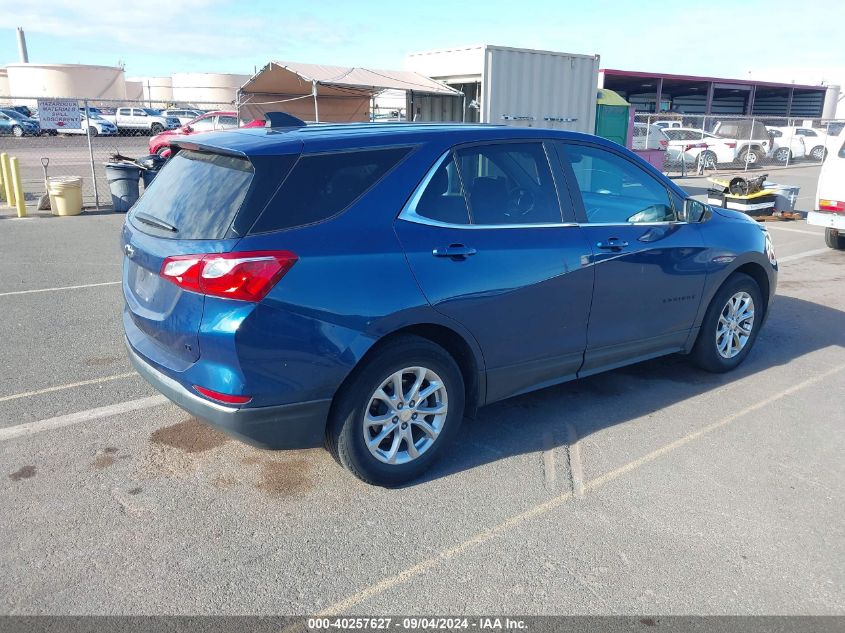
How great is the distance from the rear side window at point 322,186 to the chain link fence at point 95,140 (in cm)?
716

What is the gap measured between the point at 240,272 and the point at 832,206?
10.00m

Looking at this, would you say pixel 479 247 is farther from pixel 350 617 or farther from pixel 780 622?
pixel 780 622

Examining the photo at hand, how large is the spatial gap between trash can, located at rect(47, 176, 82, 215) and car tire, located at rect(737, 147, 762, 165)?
23.0m

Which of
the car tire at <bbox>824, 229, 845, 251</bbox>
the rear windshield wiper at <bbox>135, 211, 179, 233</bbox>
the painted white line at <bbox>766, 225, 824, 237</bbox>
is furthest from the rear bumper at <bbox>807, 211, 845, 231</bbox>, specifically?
the rear windshield wiper at <bbox>135, 211, 179, 233</bbox>

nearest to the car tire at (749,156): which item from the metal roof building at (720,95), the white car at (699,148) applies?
the white car at (699,148)

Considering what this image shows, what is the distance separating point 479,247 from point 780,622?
2140 millimetres

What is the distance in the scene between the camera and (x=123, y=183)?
13.2 metres

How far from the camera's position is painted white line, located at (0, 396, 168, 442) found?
4.16 m

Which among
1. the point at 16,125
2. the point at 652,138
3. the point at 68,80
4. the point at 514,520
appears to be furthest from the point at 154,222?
the point at 68,80

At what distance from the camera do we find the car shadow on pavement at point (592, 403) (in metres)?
4.18

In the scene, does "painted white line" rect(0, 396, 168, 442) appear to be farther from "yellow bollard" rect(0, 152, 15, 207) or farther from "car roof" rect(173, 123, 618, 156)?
"yellow bollard" rect(0, 152, 15, 207)

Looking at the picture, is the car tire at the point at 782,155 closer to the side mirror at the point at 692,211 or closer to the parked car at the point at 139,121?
the side mirror at the point at 692,211

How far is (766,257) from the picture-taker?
5.46m

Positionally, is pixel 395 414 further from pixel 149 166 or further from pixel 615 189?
pixel 149 166
